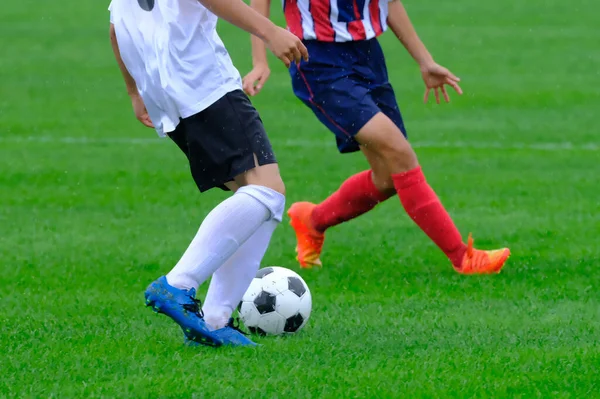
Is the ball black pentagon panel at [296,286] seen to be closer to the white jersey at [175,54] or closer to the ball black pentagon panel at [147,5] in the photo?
the white jersey at [175,54]

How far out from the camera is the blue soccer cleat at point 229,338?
469 centimetres

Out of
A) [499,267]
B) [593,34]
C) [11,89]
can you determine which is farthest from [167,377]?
[593,34]

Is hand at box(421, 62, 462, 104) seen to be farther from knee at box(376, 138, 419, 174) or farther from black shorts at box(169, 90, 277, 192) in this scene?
black shorts at box(169, 90, 277, 192)

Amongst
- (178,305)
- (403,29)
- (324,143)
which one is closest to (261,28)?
(178,305)

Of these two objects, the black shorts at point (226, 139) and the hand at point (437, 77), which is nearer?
the black shorts at point (226, 139)

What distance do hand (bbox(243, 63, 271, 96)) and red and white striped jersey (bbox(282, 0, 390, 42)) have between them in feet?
3.32

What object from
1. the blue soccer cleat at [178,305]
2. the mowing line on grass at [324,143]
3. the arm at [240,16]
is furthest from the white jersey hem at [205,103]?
the mowing line on grass at [324,143]

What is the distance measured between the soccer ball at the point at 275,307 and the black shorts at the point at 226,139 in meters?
0.66

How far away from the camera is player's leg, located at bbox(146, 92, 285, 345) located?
452cm

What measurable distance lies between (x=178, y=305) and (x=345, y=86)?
2225mm

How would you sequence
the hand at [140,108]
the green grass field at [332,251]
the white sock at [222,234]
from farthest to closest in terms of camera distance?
the hand at [140,108]
the white sock at [222,234]
the green grass field at [332,251]

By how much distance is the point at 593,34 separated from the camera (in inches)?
748

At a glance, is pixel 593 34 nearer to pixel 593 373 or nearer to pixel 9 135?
pixel 9 135

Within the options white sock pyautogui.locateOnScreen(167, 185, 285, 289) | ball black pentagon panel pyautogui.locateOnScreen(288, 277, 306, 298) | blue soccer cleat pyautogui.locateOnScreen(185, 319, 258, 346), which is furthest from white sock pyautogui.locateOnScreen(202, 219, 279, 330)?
ball black pentagon panel pyautogui.locateOnScreen(288, 277, 306, 298)
